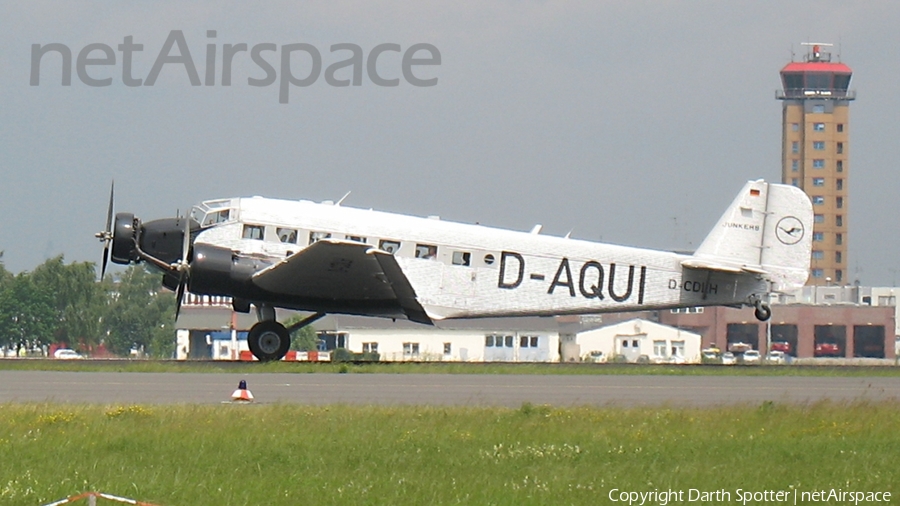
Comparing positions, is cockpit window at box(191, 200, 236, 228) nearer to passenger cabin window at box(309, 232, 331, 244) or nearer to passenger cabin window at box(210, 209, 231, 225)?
passenger cabin window at box(210, 209, 231, 225)

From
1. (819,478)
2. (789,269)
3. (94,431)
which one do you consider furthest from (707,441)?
(789,269)

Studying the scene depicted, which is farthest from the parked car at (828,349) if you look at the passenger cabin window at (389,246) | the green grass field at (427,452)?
the green grass field at (427,452)

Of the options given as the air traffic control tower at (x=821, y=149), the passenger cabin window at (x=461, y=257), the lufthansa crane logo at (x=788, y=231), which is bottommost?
the passenger cabin window at (x=461, y=257)

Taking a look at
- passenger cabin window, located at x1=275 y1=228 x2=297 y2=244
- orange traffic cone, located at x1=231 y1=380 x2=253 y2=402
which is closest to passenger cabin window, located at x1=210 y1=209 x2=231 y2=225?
passenger cabin window, located at x1=275 y1=228 x2=297 y2=244

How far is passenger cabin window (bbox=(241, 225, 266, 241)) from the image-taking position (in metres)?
25.7

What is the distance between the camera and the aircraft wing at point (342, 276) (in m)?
24.2

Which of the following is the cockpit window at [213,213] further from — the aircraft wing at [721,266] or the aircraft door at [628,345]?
the aircraft door at [628,345]

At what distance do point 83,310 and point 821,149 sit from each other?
263ft

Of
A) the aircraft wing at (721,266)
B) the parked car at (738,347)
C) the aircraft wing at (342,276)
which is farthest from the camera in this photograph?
the parked car at (738,347)

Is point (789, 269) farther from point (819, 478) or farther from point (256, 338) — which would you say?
point (819, 478)

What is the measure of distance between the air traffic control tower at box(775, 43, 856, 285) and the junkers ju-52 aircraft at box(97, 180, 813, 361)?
95.5 m

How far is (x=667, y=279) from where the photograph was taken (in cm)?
2844

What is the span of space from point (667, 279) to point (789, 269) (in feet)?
9.69

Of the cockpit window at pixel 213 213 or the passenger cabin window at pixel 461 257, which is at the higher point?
the cockpit window at pixel 213 213
